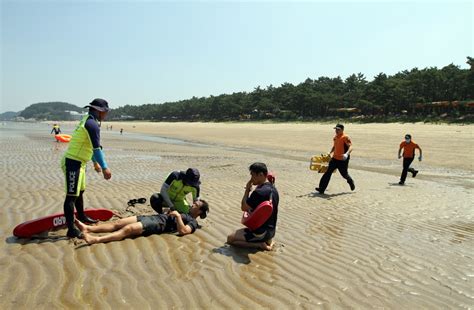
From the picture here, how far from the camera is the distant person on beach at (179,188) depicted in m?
6.26

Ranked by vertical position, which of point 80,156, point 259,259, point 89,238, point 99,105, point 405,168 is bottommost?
point 259,259

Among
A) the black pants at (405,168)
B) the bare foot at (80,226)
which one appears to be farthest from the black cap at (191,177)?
the black pants at (405,168)

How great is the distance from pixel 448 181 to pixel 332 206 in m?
7.17

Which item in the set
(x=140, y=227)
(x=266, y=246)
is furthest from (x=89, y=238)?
(x=266, y=246)

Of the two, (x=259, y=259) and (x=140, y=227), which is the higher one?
(x=140, y=227)

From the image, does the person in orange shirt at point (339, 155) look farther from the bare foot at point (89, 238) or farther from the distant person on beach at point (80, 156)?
the bare foot at point (89, 238)

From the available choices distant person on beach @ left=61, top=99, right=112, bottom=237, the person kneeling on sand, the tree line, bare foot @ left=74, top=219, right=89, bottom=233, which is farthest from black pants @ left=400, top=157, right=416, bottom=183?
the tree line

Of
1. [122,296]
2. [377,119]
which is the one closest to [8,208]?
[122,296]

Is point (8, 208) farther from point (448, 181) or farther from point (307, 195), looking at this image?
point (448, 181)

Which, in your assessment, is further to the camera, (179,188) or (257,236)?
(179,188)

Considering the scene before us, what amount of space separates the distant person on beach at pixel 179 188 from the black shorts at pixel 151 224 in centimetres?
46

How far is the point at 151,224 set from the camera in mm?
5734

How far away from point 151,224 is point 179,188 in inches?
33.9

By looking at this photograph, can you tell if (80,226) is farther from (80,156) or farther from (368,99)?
(368,99)
